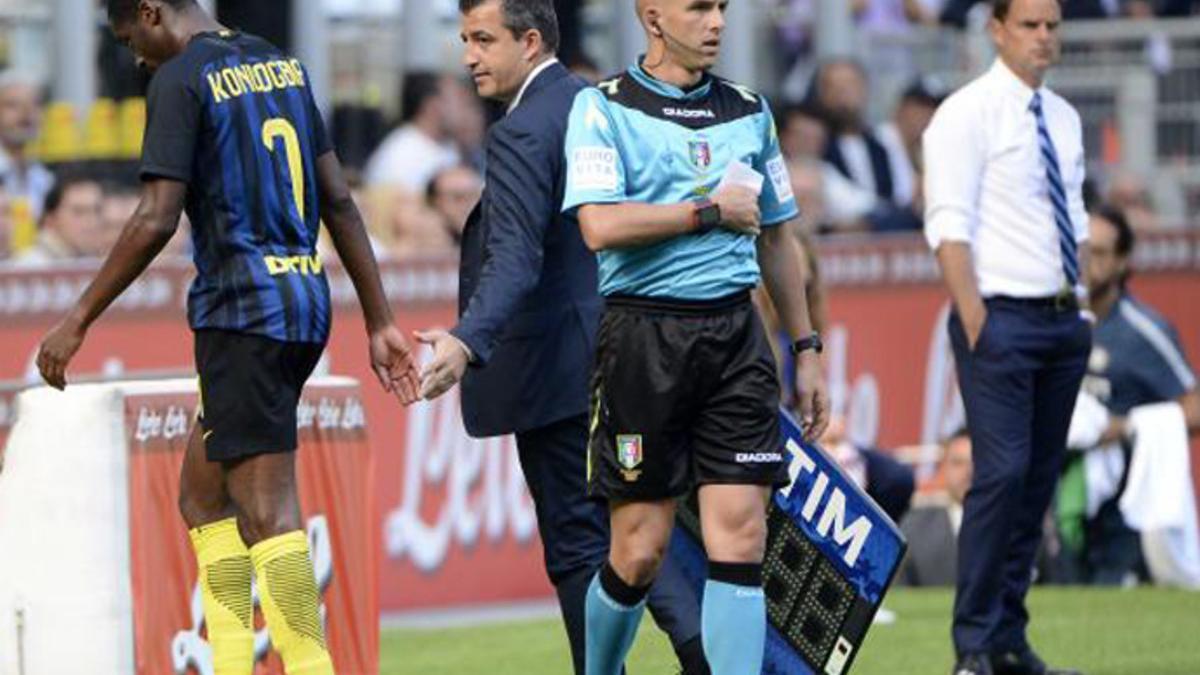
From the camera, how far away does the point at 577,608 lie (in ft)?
30.6

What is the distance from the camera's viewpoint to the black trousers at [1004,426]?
10.9m

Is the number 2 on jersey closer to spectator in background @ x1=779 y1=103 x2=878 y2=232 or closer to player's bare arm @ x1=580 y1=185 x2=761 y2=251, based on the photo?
player's bare arm @ x1=580 y1=185 x2=761 y2=251

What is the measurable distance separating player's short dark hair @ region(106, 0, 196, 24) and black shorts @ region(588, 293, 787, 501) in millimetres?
1521

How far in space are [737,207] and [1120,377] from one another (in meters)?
7.73

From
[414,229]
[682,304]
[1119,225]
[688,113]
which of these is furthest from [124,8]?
[414,229]

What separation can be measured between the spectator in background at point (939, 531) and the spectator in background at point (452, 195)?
2868 millimetres

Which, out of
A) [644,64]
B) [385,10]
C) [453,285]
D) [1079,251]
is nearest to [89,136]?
[453,285]

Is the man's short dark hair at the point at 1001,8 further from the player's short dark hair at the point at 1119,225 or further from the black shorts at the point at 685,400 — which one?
the player's short dark hair at the point at 1119,225

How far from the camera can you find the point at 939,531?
15719 mm

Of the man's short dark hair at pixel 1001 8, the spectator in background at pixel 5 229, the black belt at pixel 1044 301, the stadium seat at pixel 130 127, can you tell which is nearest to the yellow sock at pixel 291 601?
the black belt at pixel 1044 301

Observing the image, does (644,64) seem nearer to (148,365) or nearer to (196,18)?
(196,18)

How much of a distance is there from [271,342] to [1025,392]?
9.54 feet

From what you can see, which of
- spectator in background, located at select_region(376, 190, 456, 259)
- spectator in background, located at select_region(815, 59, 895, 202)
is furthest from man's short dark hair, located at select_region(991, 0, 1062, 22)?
spectator in background, located at select_region(815, 59, 895, 202)

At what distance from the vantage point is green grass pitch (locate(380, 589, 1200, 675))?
39.0ft
